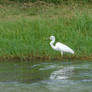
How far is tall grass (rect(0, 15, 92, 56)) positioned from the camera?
1320 cm

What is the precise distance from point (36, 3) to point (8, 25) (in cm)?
347

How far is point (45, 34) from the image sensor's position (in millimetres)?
14125

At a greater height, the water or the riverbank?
the riverbank

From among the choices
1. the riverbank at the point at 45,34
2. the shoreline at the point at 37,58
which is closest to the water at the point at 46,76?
the shoreline at the point at 37,58

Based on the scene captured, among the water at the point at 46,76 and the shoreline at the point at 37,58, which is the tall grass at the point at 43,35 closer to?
the shoreline at the point at 37,58

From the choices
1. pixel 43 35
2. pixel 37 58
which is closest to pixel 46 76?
pixel 37 58

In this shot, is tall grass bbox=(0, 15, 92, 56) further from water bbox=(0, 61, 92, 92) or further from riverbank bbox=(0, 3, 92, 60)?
water bbox=(0, 61, 92, 92)

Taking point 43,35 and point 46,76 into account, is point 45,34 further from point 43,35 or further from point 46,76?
point 46,76

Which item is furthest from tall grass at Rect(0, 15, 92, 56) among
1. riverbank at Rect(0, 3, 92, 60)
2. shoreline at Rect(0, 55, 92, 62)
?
shoreline at Rect(0, 55, 92, 62)

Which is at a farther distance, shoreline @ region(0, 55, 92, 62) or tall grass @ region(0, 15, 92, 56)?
tall grass @ region(0, 15, 92, 56)

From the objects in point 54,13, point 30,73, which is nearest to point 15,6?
point 54,13

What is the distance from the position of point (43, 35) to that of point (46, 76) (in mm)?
Result: 3028

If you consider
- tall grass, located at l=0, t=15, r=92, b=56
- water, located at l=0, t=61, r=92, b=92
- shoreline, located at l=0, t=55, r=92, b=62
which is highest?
tall grass, located at l=0, t=15, r=92, b=56

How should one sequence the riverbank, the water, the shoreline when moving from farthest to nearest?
the riverbank
the shoreline
the water
